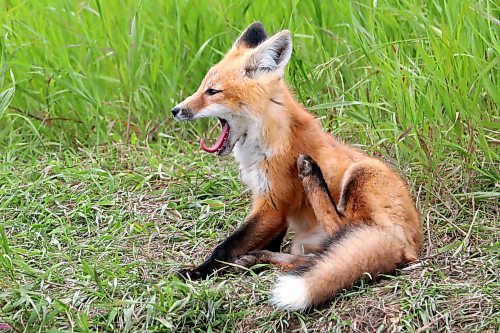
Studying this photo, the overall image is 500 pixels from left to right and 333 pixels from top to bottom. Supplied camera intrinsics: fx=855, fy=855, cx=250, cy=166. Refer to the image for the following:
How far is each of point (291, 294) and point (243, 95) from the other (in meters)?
1.35

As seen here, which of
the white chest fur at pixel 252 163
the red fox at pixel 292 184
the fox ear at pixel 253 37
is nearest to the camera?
the red fox at pixel 292 184

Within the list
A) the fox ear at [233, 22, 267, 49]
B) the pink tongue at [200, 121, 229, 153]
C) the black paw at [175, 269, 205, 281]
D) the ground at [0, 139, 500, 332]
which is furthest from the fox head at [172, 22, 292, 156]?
the black paw at [175, 269, 205, 281]

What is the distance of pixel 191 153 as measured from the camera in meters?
5.62

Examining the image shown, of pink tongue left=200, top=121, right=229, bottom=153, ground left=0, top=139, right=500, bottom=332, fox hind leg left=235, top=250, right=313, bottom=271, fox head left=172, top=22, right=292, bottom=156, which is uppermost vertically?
fox head left=172, top=22, right=292, bottom=156

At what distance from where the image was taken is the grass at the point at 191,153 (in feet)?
12.0

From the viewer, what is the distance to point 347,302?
3.67m

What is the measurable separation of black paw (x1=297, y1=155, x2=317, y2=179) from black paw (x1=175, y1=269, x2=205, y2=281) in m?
0.70

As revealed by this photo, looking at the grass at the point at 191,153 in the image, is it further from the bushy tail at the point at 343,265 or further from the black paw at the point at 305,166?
the black paw at the point at 305,166

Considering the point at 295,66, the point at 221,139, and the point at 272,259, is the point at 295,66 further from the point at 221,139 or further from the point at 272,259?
the point at 272,259

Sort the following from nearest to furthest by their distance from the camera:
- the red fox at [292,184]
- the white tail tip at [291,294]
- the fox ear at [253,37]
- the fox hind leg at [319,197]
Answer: the white tail tip at [291,294] → the red fox at [292,184] → the fox hind leg at [319,197] → the fox ear at [253,37]

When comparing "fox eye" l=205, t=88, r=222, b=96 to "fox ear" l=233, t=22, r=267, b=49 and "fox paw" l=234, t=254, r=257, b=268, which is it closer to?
"fox ear" l=233, t=22, r=267, b=49

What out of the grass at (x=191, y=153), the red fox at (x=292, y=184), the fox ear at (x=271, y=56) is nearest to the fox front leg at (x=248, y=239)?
the red fox at (x=292, y=184)

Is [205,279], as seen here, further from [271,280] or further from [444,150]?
[444,150]

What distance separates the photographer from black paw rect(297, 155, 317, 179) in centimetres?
418
